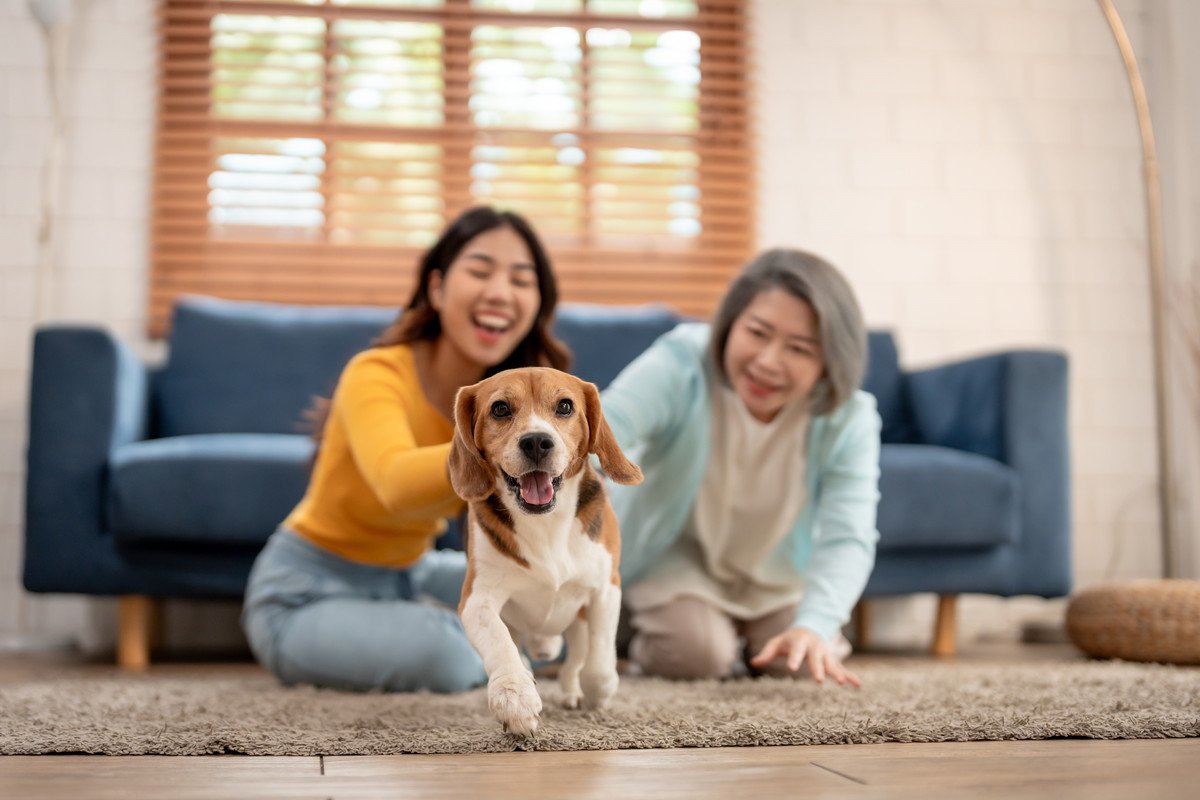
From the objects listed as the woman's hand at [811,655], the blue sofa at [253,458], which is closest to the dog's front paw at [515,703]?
the woman's hand at [811,655]

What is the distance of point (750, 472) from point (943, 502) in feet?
2.26

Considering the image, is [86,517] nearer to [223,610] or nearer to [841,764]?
[223,610]

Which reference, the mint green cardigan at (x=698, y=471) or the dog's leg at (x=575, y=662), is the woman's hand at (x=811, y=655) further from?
the dog's leg at (x=575, y=662)

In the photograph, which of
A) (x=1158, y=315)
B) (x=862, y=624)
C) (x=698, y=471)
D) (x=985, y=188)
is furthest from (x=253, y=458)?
(x=985, y=188)

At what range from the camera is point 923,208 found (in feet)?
11.8

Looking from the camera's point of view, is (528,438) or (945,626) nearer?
(528,438)

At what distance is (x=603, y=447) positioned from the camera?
1.36 m

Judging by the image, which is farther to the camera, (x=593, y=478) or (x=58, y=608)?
(x=58, y=608)

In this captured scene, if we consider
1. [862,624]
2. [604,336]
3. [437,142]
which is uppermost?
[437,142]

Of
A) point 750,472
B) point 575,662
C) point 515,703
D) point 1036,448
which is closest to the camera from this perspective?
point 515,703

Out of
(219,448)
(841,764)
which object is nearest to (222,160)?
(219,448)

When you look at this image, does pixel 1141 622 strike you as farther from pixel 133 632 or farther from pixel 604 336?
pixel 133 632

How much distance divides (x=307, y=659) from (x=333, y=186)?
194 cm

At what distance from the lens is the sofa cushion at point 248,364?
290 cm
